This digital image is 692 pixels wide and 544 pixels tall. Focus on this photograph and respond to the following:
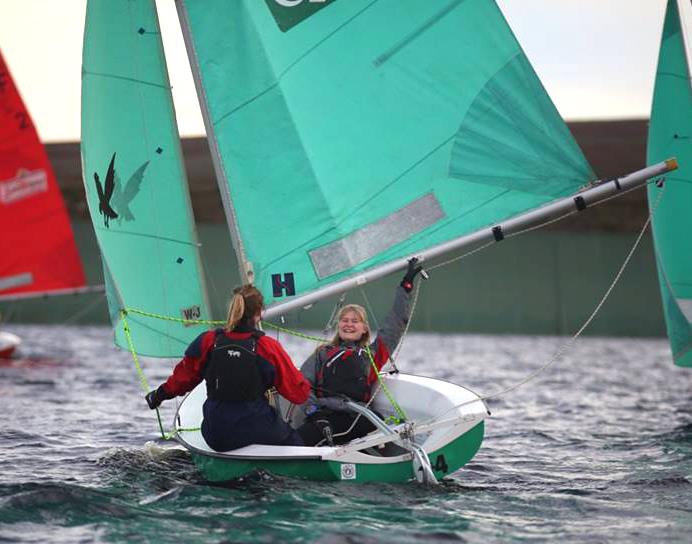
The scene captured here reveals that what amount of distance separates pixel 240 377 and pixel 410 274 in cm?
152

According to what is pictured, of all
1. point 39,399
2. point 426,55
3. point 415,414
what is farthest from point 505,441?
point 39,399

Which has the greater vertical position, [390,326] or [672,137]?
[672,137]

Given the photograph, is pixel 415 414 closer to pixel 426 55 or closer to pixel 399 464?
pixel 399 464

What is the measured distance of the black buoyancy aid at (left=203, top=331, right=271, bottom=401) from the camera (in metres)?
7.16

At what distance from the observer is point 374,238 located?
27.2ft

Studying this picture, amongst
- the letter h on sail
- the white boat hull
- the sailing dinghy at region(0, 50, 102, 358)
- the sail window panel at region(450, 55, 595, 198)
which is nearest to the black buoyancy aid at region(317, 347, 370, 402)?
the white boat hull

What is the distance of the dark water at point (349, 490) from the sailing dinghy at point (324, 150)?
0.80 metres

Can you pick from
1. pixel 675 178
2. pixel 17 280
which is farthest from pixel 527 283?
pixel 675 178

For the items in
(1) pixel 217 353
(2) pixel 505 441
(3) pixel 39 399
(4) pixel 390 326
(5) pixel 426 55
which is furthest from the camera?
(3) pixel 39 399

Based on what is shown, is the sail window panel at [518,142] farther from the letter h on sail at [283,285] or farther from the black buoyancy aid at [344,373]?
the black buoyancy aid at [344,373]

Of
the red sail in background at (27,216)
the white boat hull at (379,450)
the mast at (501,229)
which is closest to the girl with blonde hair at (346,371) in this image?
the mast at (501,229)

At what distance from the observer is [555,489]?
8.10 meters

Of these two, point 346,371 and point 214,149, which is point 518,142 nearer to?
point 346,371

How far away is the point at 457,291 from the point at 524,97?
46.8 metres
